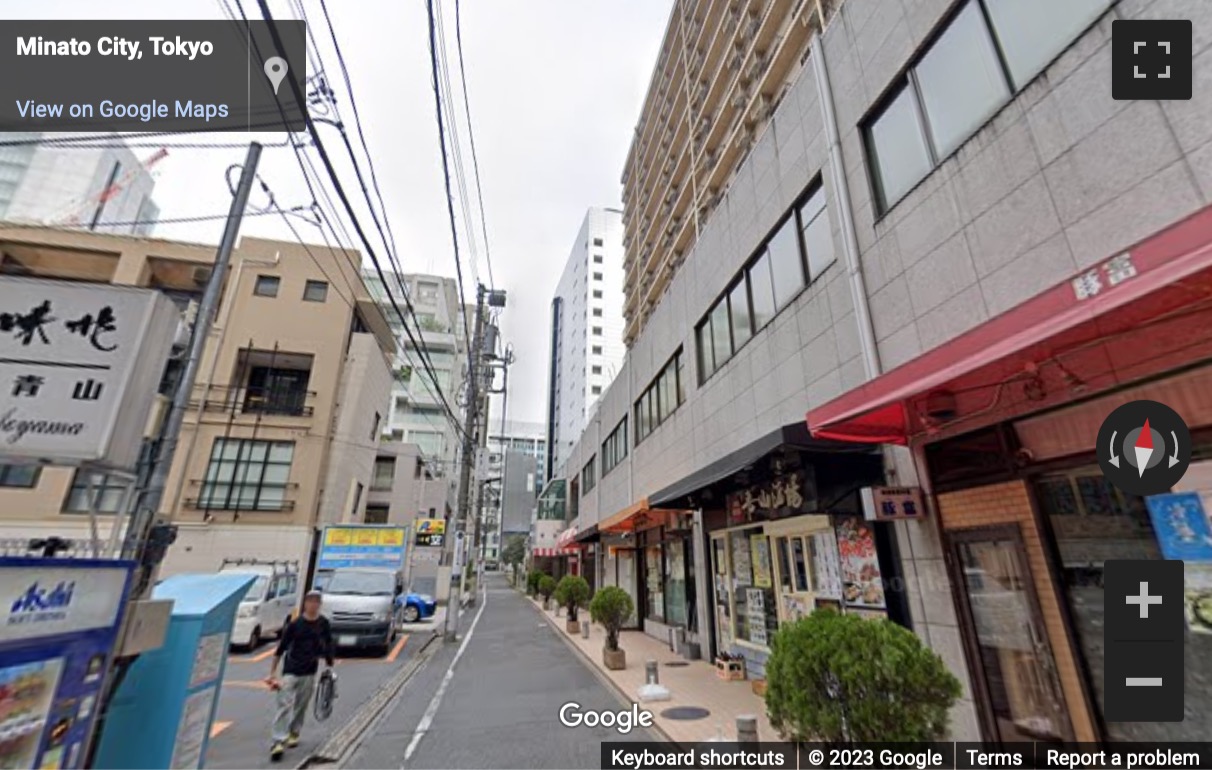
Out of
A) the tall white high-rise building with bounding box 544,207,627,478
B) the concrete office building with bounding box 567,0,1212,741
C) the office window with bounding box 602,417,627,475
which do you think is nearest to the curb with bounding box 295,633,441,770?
the concrete office building with bounding box 567,0,1212,741

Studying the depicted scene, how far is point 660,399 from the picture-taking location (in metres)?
15.7

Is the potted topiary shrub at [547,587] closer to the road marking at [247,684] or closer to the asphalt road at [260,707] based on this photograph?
the asphalt road at [260,707]

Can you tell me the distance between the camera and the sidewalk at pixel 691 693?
6207 millimetres

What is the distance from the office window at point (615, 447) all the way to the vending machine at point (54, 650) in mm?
16971

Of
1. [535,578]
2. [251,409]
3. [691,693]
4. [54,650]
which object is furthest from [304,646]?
[535,578]

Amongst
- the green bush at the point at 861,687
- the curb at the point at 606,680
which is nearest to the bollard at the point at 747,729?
the curb at the point at 606,680

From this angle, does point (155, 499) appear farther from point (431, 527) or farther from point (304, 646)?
point (431, 527)

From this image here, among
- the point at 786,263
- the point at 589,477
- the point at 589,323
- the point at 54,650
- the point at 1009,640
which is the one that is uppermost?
the point at 589,323

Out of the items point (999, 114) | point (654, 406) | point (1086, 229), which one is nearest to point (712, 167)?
point (654, 406)

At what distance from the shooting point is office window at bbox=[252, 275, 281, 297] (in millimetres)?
23773

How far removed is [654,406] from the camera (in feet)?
53.4

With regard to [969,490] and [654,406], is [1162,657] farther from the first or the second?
[654,406]

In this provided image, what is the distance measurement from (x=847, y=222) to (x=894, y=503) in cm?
372

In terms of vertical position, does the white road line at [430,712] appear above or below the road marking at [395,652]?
above
